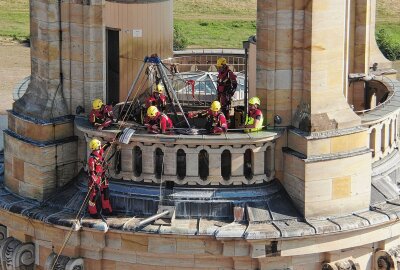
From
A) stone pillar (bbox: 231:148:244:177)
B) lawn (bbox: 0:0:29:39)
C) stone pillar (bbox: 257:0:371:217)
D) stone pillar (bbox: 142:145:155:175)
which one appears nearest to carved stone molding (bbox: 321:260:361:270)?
stone pillar (bbox: 257:0:371:217)

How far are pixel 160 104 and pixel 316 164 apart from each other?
424 centimetres

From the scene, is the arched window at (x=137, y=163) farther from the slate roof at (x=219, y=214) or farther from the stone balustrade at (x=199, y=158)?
the slate roof at (x=219, y=214)

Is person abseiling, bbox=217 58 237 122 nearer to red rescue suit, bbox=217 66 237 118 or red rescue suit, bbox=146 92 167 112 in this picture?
red rescue suit, bbox=217 66 237 118

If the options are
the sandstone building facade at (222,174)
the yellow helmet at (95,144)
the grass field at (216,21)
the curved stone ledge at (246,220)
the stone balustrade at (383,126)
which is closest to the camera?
the curved stone ledge at (246,220)

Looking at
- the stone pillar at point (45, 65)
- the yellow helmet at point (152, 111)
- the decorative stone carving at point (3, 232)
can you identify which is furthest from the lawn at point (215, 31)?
the yellow helmet at point (152, 111)

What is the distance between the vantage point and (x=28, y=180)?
1364 inches

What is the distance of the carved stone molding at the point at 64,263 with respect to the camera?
33.2 meters

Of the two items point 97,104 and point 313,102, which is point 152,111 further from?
point 313,102

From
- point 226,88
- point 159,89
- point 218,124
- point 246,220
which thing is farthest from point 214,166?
point 226,88

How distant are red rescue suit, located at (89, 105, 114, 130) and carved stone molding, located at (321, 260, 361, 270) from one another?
5.54m

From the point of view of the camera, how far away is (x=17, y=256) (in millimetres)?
34250

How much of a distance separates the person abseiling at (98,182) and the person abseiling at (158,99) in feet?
6.86

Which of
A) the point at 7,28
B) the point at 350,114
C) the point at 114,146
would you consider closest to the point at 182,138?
the point at 114,146

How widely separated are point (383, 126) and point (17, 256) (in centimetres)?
864
